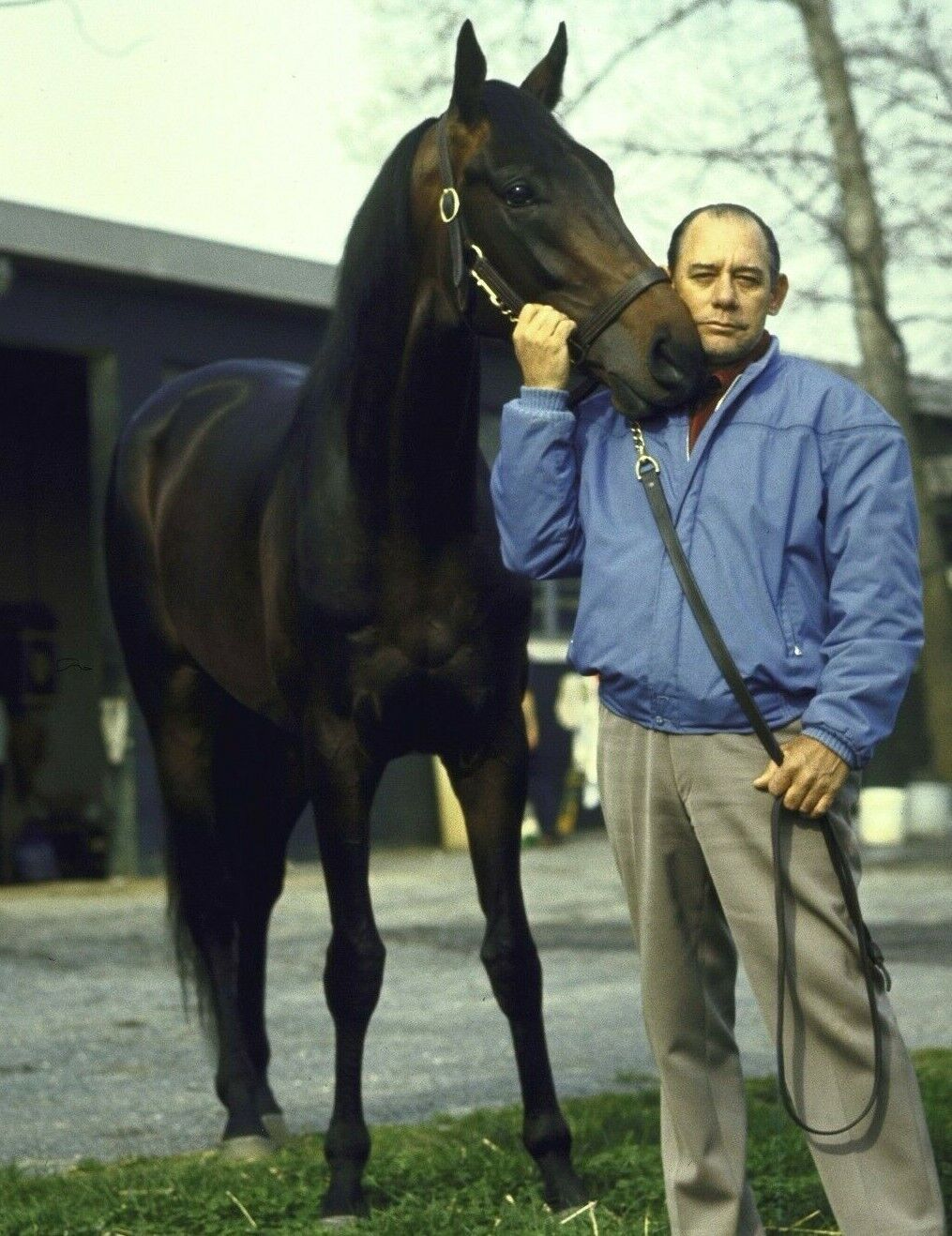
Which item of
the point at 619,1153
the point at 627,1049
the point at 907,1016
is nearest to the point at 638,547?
the point at 619,1153

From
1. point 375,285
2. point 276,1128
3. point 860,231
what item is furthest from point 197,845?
point 860,231

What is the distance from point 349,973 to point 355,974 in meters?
0.02

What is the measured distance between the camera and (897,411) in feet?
57.0

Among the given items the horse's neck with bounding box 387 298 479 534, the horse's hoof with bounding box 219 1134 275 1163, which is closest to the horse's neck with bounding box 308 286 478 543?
the horse's neck with bounding box 387 298 479 534

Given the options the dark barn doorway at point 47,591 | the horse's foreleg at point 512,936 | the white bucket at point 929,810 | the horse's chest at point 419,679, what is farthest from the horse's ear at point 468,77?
the white bucket at point 929,810

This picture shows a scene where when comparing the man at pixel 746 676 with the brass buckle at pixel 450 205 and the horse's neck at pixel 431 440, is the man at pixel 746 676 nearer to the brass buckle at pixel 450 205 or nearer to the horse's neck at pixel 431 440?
the brass buckle at pixel 450 205

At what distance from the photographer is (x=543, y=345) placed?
159 inches

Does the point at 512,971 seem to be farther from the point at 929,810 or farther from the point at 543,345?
the point at 929,810

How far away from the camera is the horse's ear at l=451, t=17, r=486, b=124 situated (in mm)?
4391

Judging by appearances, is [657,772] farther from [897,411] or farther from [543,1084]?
[897,411]

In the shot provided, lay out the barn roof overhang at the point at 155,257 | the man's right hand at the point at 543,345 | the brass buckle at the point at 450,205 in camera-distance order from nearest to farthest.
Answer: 1. the man's right hand at the point at 543,345
2. the brass buckle at the point at 450,205
3. the barn roof overhang at the point at 155,257

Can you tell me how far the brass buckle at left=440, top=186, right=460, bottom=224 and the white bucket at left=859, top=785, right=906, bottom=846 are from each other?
44.4 ft

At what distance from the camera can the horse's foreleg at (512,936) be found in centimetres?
495

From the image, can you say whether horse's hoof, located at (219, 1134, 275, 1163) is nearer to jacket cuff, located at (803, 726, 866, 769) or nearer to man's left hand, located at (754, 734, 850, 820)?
man's left hand, located at (754, 734, 850, 820)
